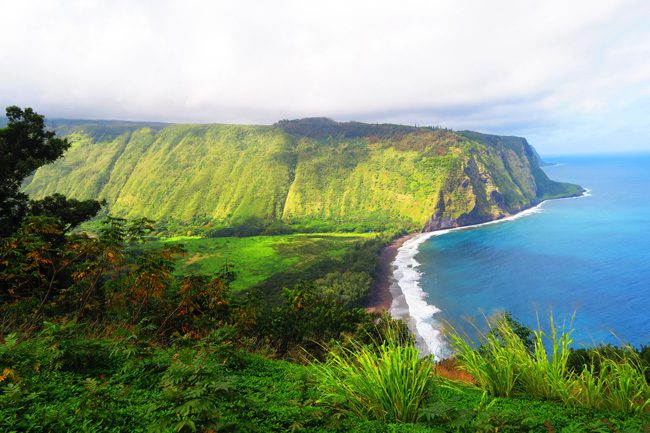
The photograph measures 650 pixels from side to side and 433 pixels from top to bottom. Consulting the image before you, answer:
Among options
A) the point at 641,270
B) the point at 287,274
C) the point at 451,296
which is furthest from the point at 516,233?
the point at 287,274

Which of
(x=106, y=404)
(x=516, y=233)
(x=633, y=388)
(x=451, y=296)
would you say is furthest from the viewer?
(x=516, y=233)

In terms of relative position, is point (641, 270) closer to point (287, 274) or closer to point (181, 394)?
point (287, 274)

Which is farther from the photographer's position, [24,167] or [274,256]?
[274,256]

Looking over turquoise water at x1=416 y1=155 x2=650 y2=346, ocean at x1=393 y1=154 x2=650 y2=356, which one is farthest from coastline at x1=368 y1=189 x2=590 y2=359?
turquoise water at x1=416 y1=155 x2=650 y2=346

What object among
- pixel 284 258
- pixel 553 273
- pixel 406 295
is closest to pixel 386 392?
pixel 406 295

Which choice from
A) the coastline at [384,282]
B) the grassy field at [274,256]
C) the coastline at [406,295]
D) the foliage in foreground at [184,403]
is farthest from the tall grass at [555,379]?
the grassy field at [274,256]

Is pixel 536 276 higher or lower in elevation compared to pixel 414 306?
higher

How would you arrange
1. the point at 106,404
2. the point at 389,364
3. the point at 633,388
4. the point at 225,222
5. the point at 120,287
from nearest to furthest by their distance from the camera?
1. the point at 106,404
2. the point at 389,364
3. the point at 633,388
4. the point at 120,287
5. the point at 225,222

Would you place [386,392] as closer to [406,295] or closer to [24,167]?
[24,167]
